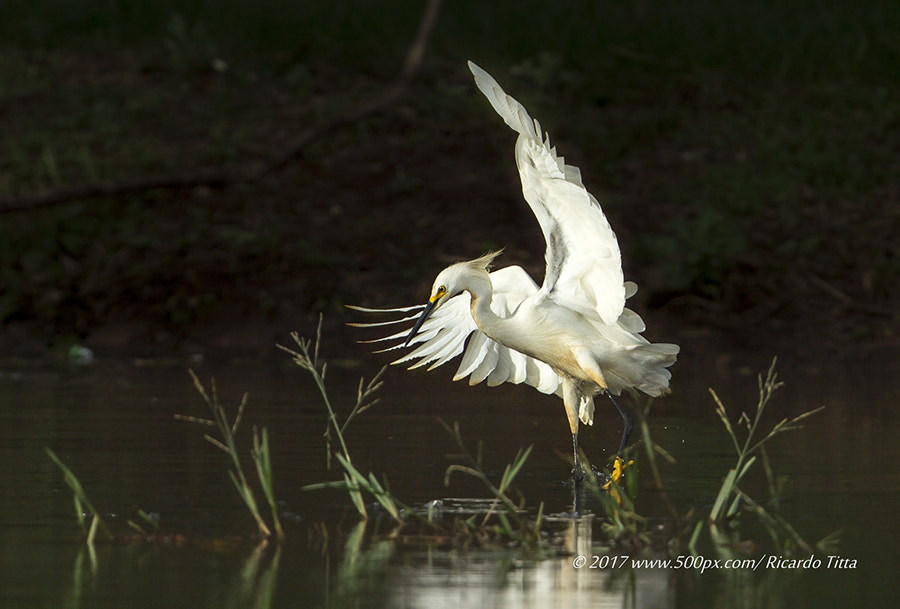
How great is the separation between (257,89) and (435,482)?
13.1 metres

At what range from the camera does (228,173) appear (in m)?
17.2

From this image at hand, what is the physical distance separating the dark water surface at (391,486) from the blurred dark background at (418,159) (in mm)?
2287

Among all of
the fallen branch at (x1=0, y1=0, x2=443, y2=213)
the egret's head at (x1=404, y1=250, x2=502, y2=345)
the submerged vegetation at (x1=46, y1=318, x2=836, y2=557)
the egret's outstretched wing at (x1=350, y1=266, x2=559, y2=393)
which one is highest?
the fallen branch at (x1=0, y1=0, x2=443, y2=213)

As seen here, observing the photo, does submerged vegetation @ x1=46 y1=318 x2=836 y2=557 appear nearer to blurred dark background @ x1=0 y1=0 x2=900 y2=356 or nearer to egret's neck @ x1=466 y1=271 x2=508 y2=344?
egret's neck @ x1=466 y1=271 x2=508 y2=344

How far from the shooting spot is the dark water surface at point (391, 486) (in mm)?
5234

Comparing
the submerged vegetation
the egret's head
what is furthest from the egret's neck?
the submerged vegetation

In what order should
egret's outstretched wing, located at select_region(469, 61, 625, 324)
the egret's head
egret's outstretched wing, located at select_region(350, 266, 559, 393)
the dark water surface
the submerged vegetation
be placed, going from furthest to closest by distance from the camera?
egret's outstretched wing, located at select_region(350, 266, 559, 393), the egret's head, egret's outstretched wing, located at select_region(469, 61, 625, 324), the submerged vegetation, the dark water surface

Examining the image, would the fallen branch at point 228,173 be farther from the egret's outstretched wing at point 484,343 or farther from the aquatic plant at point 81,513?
the aquatic plant at point 81,513

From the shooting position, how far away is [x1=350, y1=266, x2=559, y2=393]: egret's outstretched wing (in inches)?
357

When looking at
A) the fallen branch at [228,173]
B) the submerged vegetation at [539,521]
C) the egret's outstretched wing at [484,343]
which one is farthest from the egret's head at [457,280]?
the fallen branch at [228,173]

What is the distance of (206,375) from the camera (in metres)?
13.0

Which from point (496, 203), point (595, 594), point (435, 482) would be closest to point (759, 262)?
point (496, 203)

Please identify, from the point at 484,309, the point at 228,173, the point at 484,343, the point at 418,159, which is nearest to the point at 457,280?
the point at 484,309

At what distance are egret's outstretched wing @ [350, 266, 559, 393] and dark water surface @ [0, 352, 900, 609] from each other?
0.34 metres
